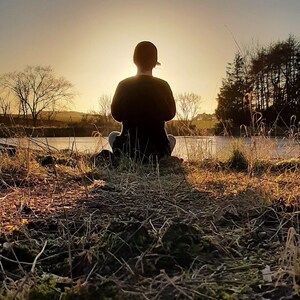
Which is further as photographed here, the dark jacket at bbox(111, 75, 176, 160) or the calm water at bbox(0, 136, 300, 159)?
the dark jacket at bbox(111, 75, 176, 160)

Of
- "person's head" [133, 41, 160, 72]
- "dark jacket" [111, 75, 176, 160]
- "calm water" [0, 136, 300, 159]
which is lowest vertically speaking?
"calm water" [0, 136, 300, 159]

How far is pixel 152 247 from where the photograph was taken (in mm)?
1457

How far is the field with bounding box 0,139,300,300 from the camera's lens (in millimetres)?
1174

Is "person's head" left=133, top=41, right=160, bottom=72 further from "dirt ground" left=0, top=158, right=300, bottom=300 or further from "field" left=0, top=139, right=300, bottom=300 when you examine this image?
"dirt ground" left=0, top=158, right=300, bottom=300

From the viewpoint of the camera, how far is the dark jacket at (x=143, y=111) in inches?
216

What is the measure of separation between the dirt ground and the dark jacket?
3022 millimetres

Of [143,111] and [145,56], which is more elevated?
[145,56]

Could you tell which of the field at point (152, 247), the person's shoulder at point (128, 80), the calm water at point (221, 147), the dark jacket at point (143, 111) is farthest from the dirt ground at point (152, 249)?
the person's shoulder at point (128, 80)

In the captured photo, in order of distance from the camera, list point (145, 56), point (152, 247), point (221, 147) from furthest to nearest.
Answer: point (221, 147) < point (145, 56) < point (152, 247)

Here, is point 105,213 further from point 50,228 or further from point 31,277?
point 31,277

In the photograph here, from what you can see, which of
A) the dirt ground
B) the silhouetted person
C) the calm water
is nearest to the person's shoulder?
the silhouetted person

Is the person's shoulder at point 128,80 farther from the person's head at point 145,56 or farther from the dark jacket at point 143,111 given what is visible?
the person's head at point 145,56

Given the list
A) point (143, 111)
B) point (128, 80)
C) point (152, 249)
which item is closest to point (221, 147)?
point (143, 111)

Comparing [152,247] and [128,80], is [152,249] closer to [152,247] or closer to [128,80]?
[152,247]
